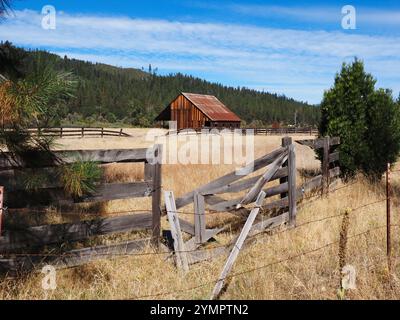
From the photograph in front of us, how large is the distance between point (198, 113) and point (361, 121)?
159 feet

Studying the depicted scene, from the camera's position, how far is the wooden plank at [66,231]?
461 cm

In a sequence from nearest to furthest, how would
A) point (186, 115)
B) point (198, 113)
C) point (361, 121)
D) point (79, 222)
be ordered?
point (79, 222) → point (361, 121) → point (198, 113) → point (186, 115)

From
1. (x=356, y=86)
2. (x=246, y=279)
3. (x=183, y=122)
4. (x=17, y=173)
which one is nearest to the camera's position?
(x=17, y=173)

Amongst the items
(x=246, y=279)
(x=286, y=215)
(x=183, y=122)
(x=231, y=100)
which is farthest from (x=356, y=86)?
(x=231, y=100)

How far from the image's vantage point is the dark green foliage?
36.4 feet

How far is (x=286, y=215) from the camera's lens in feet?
24.4

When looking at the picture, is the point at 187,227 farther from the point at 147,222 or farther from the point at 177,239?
the point at 177,239

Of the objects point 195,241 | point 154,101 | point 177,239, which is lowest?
point 195,241

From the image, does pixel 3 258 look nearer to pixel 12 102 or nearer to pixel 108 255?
pixel 108 255

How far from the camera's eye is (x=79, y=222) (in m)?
5.18

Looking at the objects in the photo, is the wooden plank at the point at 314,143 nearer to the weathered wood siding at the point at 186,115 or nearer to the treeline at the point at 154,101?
the weathered wood siding at the point at 186,115

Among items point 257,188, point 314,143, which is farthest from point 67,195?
point 314,143

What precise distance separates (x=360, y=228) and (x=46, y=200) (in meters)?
4.55

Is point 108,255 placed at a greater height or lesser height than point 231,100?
lesser
